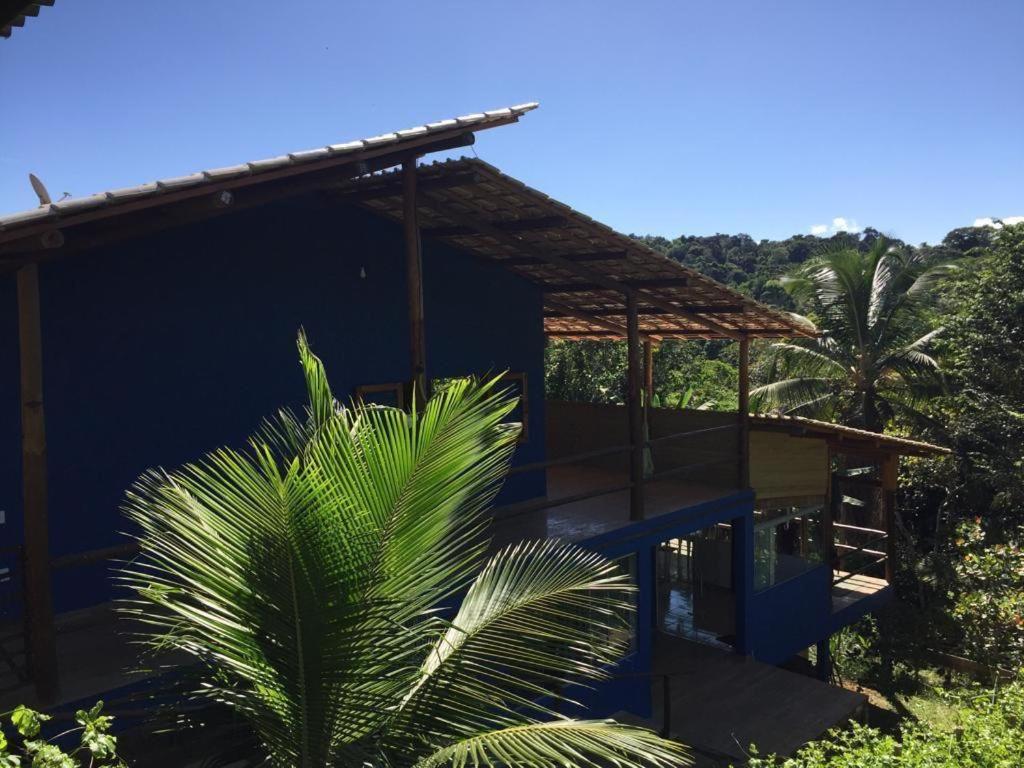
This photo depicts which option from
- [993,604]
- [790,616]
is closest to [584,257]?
[790,616]

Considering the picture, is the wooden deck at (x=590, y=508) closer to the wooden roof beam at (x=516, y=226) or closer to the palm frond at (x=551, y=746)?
the wooden roof beam at (x=516, y=226)

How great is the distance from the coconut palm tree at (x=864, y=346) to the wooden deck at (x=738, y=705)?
34.5 feet

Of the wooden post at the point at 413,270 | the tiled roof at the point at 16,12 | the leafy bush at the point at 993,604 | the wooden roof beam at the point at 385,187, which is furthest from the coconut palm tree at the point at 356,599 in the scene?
the leafy bush at the point at 993,604

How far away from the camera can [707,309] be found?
10.2 metres

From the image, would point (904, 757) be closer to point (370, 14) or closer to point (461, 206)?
point (461, 206)

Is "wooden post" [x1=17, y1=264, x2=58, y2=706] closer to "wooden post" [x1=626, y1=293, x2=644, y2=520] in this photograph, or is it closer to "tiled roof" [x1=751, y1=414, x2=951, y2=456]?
"wooden post" [x1=626, y1=293, x2=644, y2=520]

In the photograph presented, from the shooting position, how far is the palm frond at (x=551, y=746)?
2.96m

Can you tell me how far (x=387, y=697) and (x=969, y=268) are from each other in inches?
803

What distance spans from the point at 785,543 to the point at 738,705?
13.6ft

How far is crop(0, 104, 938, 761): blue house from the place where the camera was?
16.8 ft

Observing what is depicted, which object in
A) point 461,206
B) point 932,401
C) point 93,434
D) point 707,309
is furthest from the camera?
point 932,401

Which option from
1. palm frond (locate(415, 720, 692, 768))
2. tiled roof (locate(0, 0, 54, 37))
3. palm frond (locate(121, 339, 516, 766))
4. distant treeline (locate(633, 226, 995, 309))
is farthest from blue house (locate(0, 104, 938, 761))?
distant treeline (locate(633, 226, 995, 309))

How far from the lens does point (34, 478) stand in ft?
14.9

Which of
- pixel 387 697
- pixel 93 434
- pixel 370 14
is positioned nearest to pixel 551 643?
pixel 387 697
